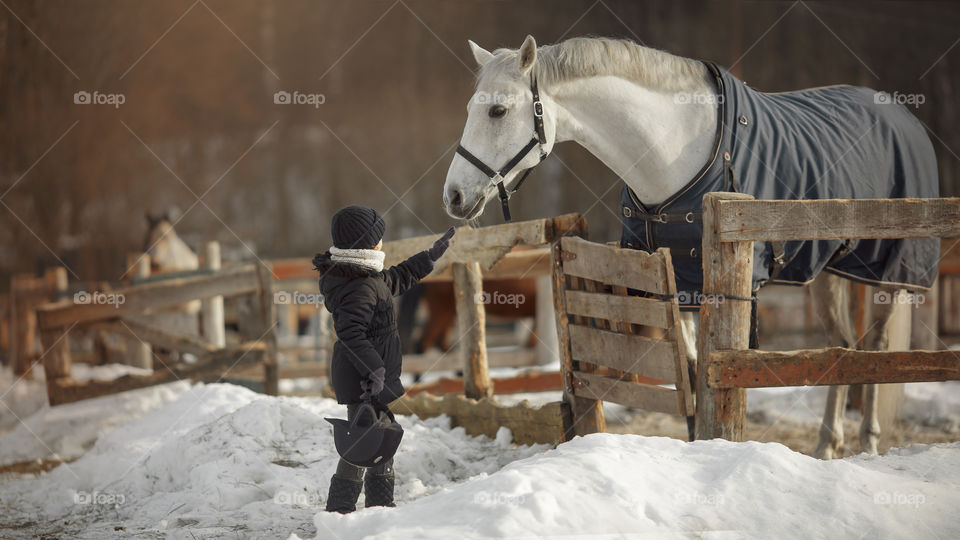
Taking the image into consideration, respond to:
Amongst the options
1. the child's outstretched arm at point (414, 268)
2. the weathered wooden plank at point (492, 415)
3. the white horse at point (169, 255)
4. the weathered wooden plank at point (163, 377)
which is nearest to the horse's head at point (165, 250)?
the white horse at point (169, 255)

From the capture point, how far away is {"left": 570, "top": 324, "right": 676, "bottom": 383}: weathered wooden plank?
129 inches

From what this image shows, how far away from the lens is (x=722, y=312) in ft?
9.79

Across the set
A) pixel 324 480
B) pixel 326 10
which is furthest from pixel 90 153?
pixel 324 480

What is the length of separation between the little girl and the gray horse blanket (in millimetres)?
1459

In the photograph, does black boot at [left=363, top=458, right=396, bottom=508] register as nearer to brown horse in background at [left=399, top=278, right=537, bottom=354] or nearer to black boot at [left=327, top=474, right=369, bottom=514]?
Answer: black boot at [left=327, top=474, right=369, bottom=514]

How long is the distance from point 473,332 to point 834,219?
2.05m

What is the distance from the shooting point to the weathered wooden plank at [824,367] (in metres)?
2.96

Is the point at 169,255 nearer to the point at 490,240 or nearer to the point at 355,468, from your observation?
the point at 490,240

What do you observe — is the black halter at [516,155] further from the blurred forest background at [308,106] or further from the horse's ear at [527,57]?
the blurred forest background at [308,106]

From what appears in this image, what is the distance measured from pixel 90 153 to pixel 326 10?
3395 millimetres

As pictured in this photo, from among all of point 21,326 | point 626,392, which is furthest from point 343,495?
point 21,326

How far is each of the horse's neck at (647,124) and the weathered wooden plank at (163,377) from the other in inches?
125

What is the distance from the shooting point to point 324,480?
3.49 m

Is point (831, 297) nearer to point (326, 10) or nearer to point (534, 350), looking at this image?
point (534, 350)
